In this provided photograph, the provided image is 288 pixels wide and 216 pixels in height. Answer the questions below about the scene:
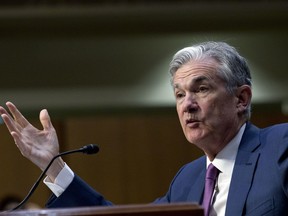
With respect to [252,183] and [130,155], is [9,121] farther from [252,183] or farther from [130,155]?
[130,155]

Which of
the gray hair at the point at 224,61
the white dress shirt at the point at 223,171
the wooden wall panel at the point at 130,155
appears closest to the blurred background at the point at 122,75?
the wooden wall panel at the point at 130,155

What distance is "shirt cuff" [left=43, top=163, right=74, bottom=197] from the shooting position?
2.70 meters

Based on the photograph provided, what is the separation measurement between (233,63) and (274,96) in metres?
4.37

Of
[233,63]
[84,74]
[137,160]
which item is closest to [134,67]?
[84,74]

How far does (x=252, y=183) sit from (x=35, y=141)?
755 mm

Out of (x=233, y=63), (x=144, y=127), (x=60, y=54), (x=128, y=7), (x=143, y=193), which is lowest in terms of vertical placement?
(x=143, y=193)

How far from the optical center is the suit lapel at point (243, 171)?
2.47m

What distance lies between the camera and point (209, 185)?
2627mm

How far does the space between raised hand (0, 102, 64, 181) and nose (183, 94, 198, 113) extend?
0.46 metres

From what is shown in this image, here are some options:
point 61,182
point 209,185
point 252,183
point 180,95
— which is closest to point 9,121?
point 61,182

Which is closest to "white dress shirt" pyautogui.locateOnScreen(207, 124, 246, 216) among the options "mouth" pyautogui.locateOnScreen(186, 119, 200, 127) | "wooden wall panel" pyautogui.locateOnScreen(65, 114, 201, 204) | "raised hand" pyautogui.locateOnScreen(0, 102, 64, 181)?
"mouth" pyautogui.locateOnScreen(186, 119, 200, 127)

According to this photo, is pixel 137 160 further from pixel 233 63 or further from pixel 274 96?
pixel 233 63

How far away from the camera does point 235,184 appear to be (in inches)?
99.3

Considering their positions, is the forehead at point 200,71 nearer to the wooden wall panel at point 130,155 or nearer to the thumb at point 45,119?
the thumb at point 45,119
